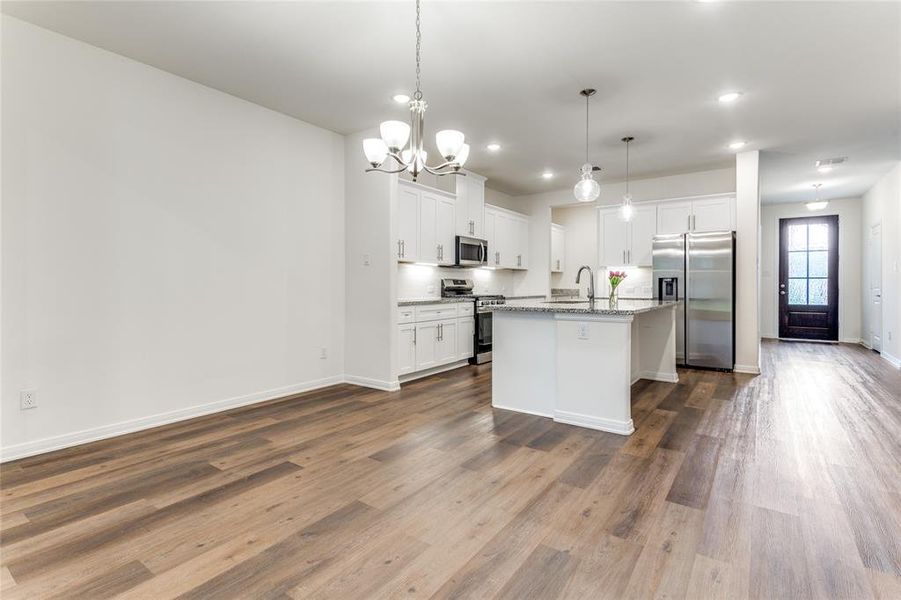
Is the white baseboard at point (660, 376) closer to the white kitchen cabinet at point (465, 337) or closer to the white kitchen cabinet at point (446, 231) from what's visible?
the white kitchen cabinet at point (465, 337)

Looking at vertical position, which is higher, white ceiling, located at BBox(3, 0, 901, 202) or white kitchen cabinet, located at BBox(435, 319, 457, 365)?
white ceiling, located at BBox(3, 0, 901, 202)

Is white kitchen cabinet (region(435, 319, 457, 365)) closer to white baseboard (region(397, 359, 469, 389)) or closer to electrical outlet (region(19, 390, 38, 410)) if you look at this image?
white baseboard (region(397, 359, 469, 389))

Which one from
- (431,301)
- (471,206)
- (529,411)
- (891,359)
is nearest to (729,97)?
(529,411)

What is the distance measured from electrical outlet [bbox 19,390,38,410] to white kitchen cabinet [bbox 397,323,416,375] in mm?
2845

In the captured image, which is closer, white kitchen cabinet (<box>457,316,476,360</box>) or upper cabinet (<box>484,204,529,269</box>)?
white kitchen cabinet (<box>457,316,476,360</box>)

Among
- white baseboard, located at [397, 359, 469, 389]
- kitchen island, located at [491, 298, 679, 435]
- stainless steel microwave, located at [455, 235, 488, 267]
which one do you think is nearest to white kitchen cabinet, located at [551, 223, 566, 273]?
stainless steel microwave, located at [455, 235, 488, 267]

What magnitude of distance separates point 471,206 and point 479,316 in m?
1.55

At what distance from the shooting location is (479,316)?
20.2ft

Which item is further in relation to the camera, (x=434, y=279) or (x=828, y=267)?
(x=828, y=267)

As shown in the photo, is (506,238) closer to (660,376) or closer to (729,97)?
(660,376)

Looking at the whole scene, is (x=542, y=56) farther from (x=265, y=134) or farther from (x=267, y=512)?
(x=267, y=512)

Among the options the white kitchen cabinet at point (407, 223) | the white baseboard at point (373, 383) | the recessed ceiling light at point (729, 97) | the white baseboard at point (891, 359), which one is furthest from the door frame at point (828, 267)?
the white baseboard at point (373, 383)

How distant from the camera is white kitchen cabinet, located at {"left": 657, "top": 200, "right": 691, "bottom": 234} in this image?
20.1 feet

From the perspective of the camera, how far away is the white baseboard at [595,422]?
3.27m
